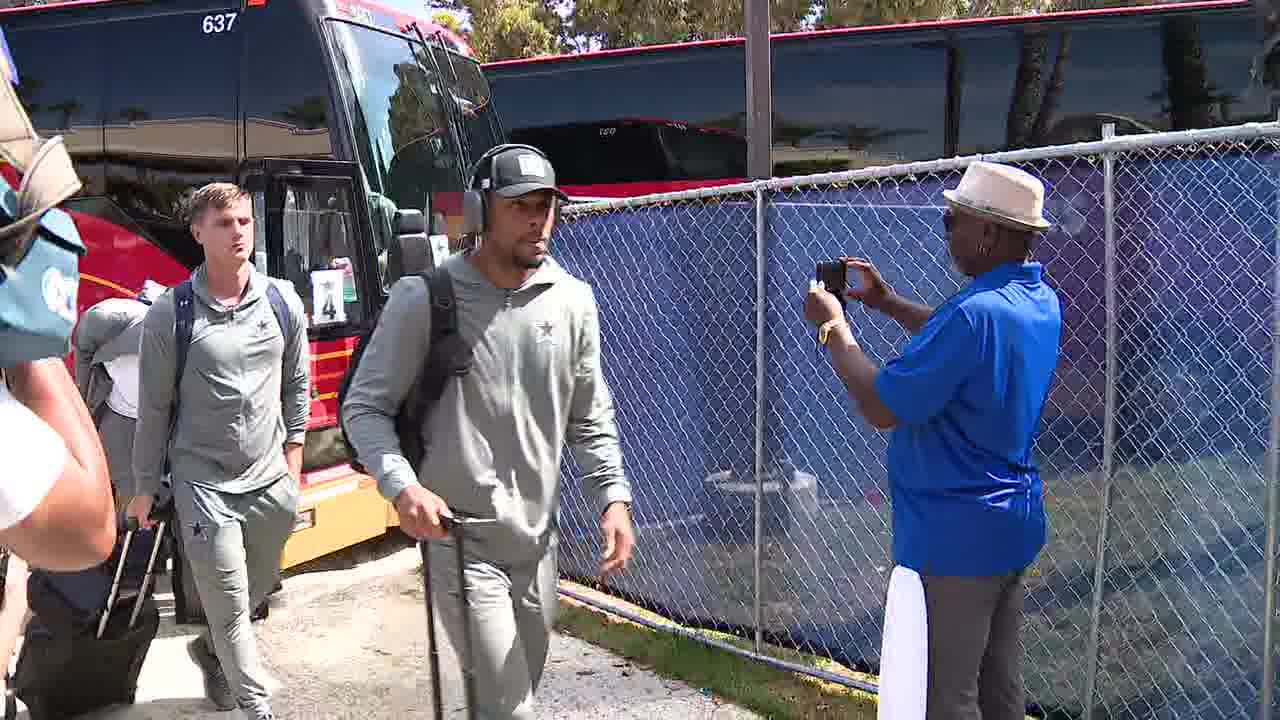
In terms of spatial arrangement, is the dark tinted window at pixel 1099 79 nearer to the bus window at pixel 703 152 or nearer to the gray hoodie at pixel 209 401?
the bus window at pixel 703 152

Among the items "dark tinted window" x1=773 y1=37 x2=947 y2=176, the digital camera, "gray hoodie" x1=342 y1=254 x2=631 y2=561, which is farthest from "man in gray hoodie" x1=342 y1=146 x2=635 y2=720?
"dark tinted window" x1=773 y1=37 x2=947 y2=176

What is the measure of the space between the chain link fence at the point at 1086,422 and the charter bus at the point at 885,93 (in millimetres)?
7339

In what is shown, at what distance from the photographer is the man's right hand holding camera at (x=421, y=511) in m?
2.77

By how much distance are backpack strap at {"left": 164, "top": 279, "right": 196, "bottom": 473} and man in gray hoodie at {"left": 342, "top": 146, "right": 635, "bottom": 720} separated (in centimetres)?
148

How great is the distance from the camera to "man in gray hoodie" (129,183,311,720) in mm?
4176

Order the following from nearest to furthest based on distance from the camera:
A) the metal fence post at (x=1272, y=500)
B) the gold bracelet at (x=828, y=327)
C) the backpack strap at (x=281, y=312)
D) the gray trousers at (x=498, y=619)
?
1. the gray trousers at (x=498, y=619)
2. the gold bracelet at (x=828, y=327)
3. the metal fence post at (x=1272, y=500)
4. the backpack strap at (x=281, y=312)

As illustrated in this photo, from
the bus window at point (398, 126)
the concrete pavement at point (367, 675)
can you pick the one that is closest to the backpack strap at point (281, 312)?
the concrete pavement at point (367, 675)

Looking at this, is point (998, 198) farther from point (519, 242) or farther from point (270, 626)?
point (270, 626)

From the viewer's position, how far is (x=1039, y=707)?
→ 411 cm

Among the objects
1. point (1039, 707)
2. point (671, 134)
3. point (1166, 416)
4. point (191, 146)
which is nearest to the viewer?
point (1166, 416)

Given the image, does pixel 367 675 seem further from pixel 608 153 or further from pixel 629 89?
pixel 629 89

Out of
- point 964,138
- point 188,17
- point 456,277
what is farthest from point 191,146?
point 964,138

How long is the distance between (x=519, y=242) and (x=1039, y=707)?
2.55m

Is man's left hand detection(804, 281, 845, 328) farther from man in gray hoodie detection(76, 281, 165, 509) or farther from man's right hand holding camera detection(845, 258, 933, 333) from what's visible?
man in gray hoodie detection(76, 281, 165, 509)
